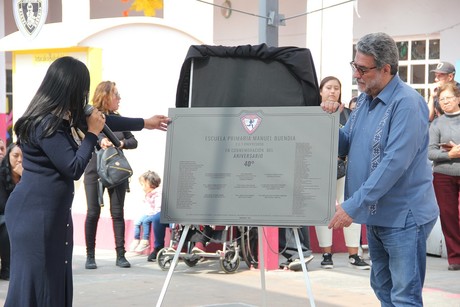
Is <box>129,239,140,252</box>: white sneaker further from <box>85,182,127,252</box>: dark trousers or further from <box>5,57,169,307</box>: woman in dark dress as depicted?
<box>5,57,169,307</box>: woman in dark dress

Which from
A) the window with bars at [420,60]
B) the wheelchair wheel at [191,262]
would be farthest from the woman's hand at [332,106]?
the window with bars at [420,60]

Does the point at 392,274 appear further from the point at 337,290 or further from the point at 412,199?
the point at 337,290

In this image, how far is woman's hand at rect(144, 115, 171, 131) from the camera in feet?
19.5

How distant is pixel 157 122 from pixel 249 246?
11.1 feet

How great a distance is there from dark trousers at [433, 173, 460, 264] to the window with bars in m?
5.57

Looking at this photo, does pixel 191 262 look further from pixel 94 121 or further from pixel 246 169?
pixel 94 121

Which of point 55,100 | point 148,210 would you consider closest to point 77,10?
point 148,210

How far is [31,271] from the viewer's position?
4.79m

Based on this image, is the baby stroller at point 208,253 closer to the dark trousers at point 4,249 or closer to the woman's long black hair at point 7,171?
the dark trousers at point 4,249

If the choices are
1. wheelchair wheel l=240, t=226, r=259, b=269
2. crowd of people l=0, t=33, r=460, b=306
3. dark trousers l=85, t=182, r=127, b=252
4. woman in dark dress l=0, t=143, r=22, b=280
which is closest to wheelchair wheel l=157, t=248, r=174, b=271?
dark trousers l=85, t=182, r=127, b=252

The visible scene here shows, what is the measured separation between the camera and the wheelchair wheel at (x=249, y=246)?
911 centimetres

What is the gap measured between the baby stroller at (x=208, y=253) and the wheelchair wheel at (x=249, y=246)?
0.09 metres

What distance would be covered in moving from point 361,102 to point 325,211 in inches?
35.6

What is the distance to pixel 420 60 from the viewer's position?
14969 millimetres
